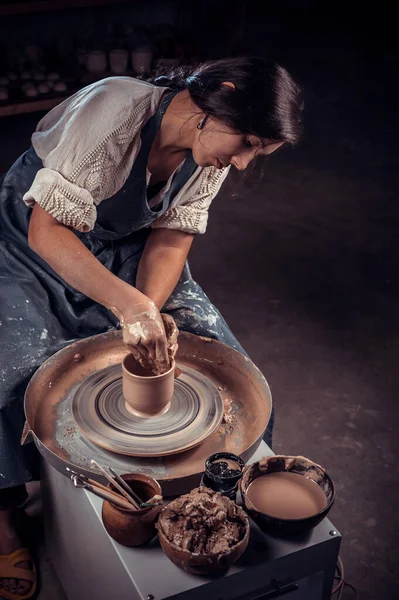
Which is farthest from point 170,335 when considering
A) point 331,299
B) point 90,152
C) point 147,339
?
point 331,299

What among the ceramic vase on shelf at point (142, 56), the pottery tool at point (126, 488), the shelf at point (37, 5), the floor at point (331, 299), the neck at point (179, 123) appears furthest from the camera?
the ceramic vase on shelf at point (142, 56)

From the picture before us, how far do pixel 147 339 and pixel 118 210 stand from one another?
61cm

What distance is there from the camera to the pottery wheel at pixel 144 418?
2.15m

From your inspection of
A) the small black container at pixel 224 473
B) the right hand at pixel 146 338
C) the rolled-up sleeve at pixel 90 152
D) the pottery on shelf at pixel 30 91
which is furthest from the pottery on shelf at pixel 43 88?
the small black container at pixel 224 473

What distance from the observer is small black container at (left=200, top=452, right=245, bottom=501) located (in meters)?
1.96

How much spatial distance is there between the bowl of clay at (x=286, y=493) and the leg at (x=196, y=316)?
2.09 feet

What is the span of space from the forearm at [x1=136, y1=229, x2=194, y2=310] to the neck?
39 centimetres

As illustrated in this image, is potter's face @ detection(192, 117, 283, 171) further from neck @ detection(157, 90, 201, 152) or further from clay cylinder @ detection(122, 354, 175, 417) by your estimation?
clay cylinder @ detection(122, 354, 175, 417)

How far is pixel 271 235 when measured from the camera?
4973mm

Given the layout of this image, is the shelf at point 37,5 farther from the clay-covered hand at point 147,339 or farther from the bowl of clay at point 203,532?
the bowl of clay at point 203,532

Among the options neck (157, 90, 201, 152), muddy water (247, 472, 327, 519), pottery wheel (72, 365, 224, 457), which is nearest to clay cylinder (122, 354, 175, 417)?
pottery wheel (72, 365, 224, 457)

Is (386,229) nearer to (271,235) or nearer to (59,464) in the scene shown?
(271,235)

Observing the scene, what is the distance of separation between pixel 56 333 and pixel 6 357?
0.78 ft

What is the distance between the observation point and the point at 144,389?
2176 millimetres
